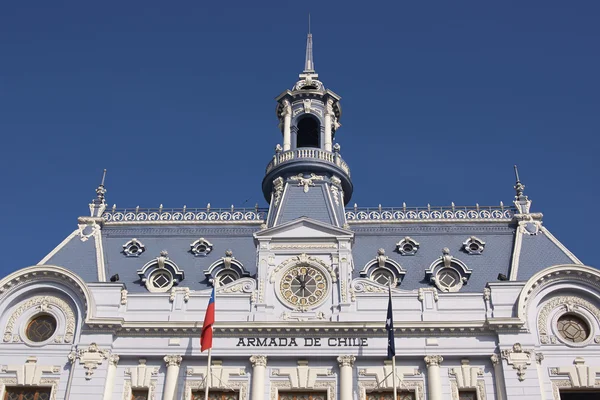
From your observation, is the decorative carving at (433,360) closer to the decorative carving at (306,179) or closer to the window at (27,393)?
the decorative carving at (306,179)

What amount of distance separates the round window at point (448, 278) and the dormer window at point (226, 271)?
40.7ft

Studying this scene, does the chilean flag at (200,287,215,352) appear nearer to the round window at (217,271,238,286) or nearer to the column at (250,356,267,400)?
the column at (250,356,267,400)

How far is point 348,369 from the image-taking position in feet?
144

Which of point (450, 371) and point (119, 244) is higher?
point (119, 244)

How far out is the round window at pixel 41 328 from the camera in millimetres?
46250

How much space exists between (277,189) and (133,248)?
1096 cm

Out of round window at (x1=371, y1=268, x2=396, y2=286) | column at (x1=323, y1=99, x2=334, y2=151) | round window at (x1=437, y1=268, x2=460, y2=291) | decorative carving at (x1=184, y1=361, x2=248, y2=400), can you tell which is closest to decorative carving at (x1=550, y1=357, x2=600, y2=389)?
round window at (x1=437, y1=268, x2=460, y2=291)

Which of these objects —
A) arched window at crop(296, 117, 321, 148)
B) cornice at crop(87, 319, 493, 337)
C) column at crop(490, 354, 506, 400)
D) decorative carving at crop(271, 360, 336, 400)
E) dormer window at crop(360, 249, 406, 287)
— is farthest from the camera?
arched window at crop(296, 117, 321, 148)

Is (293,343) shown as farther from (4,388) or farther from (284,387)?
(4,388)

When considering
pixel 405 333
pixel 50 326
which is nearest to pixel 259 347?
pixel 405 333

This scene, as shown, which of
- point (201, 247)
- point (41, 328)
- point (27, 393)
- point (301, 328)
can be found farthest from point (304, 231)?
point (27, 393)

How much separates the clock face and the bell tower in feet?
16.2

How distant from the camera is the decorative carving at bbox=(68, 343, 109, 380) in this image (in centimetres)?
4419

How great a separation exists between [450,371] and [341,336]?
6.58m
